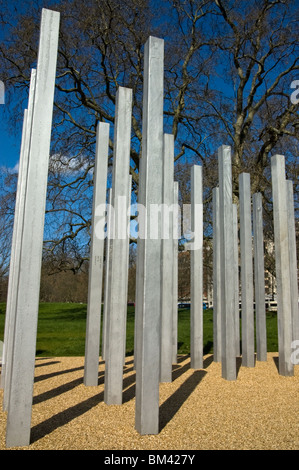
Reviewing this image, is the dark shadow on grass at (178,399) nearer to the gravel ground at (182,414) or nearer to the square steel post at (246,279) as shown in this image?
the gravel ground at (182,414)

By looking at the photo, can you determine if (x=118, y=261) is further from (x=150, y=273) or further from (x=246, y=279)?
(x=246, y=279)

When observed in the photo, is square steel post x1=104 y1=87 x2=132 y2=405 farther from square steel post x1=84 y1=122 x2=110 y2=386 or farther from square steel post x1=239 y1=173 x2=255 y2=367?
square steel post x1=239 y1=173 x2=255 y2=367

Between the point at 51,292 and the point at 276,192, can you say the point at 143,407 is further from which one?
the point at 51,292

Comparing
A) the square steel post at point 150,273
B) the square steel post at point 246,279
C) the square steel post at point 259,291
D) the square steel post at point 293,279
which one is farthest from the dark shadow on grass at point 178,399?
the square steel post at point 293,279

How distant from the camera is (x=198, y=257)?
767 centimetres

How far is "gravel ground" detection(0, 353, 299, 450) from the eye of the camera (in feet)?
10.9

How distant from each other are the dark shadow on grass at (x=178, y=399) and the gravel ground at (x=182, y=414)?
1cm

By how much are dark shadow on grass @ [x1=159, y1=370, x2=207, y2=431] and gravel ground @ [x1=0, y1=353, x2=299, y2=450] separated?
0.01 meters

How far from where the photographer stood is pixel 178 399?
16.2 ft

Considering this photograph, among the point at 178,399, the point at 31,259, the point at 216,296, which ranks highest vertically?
the point at 31,259

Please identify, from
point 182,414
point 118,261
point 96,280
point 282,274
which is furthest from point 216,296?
point 182,414

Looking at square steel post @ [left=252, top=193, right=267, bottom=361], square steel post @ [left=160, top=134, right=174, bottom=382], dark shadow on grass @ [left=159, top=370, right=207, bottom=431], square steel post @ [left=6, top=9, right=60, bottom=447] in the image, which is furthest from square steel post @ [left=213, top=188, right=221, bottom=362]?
square steel post @ [left=6, top=9, right=60, bottom=447]

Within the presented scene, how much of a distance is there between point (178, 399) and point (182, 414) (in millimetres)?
751
